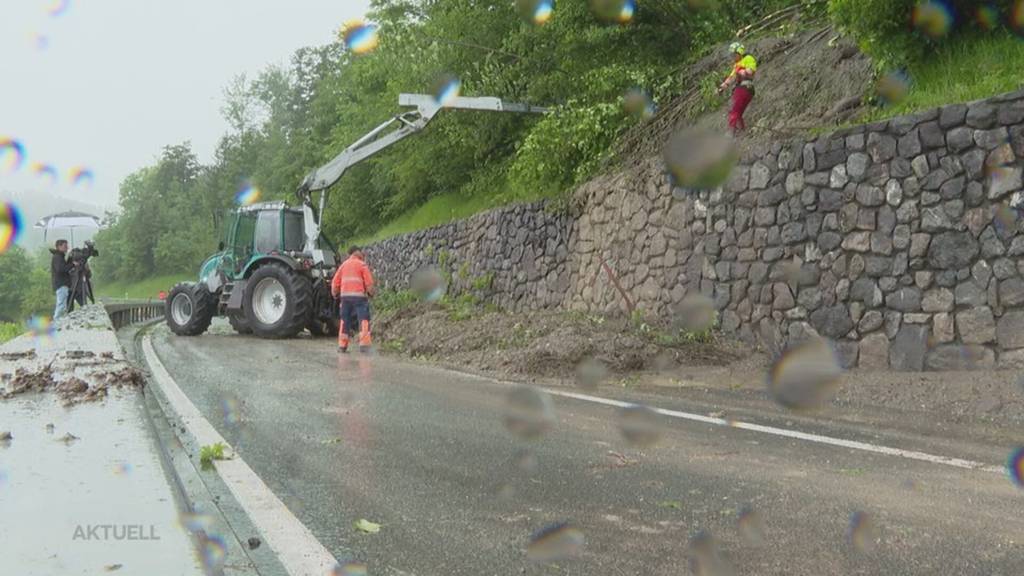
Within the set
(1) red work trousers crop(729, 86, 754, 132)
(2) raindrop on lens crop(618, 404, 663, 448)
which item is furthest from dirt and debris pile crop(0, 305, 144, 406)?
(1) red work trousers crop(729, 86, 754, 132)

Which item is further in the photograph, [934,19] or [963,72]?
[934,19]

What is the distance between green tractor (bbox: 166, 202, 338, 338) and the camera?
55.7ft

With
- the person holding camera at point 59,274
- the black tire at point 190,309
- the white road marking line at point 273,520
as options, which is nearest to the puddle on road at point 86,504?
the white road marking line at point 273,520

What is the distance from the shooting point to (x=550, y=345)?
430 inches

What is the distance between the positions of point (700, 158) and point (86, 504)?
1168 centimetres

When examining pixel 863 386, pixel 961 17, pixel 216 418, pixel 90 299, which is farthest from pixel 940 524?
pixel 90 299

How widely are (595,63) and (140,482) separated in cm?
1558

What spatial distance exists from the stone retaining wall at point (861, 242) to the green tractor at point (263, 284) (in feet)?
20.0

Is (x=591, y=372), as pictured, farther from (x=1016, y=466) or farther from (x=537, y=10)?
(x=537, y=10)

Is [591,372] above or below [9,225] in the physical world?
below

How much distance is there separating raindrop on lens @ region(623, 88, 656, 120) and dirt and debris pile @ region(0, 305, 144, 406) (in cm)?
962

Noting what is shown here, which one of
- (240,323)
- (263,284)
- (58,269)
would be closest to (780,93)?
(263,284)

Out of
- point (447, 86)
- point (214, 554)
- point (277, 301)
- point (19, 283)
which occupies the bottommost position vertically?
point (214, 554)

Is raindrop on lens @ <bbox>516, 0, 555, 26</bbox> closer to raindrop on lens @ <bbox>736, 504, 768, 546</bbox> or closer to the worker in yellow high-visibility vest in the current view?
A: the worker in yellow high-visibility vest
